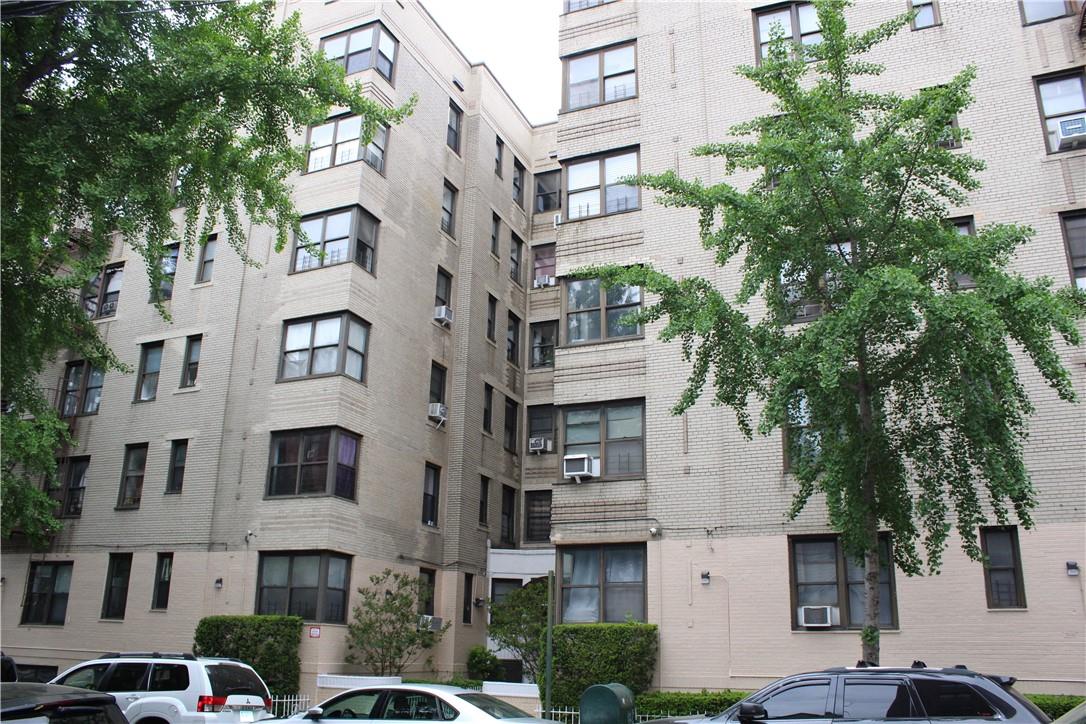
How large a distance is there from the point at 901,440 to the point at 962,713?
18.3 ft

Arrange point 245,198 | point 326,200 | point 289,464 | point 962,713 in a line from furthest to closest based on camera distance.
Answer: point 326,200 < point 289,464 < point 245,198 < point 962,713

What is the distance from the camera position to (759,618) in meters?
17.8

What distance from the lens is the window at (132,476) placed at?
26.0m

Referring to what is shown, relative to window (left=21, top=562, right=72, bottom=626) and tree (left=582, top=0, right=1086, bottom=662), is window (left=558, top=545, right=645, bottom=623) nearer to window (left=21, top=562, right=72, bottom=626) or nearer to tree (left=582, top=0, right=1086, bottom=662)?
tree (left=582, top=0, right=1086, bottom=662)

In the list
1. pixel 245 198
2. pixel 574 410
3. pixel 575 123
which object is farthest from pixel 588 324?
pixel 245 198

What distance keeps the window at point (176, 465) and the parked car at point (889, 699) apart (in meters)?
19.3

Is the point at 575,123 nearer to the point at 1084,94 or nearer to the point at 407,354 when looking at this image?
the point at 407,354

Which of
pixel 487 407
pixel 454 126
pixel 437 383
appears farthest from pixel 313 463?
pixel 454 126

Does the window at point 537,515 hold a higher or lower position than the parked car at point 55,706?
higher

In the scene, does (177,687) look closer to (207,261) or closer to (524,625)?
(524,625)

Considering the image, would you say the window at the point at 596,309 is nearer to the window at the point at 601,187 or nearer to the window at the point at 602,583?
the window at the point at 601,187

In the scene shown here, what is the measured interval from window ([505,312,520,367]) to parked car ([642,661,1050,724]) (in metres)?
22.9

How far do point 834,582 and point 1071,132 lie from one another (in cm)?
1049

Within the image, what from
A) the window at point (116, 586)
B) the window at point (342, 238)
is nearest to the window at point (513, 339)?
the window at point (342, 238)
